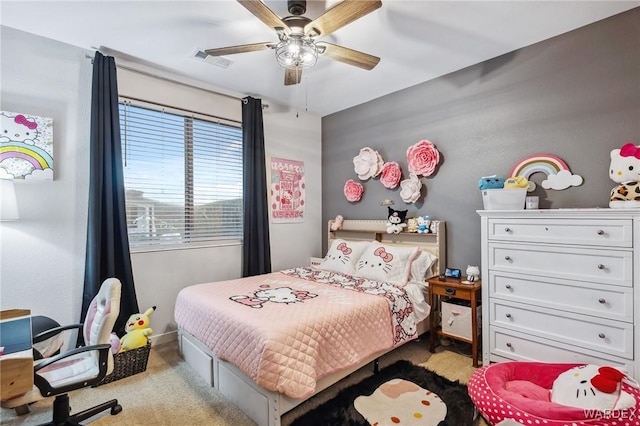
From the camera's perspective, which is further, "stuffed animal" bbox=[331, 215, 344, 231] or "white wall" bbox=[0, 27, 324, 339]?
"stuffed animal" bbox=[331, 215, 344, 231]

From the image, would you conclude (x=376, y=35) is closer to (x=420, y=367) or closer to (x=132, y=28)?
(x=132, y=28)

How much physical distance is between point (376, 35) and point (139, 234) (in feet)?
9.34

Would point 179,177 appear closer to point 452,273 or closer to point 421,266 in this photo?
point 421,266

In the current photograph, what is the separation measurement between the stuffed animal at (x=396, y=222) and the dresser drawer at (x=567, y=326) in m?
1.21

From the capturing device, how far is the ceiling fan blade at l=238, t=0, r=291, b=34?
66.9 inches

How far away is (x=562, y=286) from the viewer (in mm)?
2174

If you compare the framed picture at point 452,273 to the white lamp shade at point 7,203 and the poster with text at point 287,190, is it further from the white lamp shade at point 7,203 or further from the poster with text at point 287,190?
the white lamp shade at point 7,203

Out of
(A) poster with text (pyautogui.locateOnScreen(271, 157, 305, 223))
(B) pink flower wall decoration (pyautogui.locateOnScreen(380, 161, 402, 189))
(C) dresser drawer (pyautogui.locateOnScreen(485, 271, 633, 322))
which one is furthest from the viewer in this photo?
(A) poster with text (pyautogui.locateOnScreen(271, 157, 305, 223))

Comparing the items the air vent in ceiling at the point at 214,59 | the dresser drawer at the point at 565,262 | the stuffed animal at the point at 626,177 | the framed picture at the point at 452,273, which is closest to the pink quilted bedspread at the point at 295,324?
the framed picture at the point at 452,273

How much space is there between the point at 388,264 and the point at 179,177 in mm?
2410

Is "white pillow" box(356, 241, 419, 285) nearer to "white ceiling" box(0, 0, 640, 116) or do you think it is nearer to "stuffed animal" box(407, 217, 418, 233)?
"stuffed animal" box(407, 217, 418, 233)

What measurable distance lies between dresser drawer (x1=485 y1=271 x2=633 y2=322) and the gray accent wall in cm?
54

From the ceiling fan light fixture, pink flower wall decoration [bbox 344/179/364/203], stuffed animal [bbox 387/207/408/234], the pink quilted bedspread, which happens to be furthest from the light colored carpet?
the ceiling fan light fixture

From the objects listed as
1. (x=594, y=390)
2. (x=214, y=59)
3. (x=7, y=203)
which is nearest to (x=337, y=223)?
(x=214, y=59)
